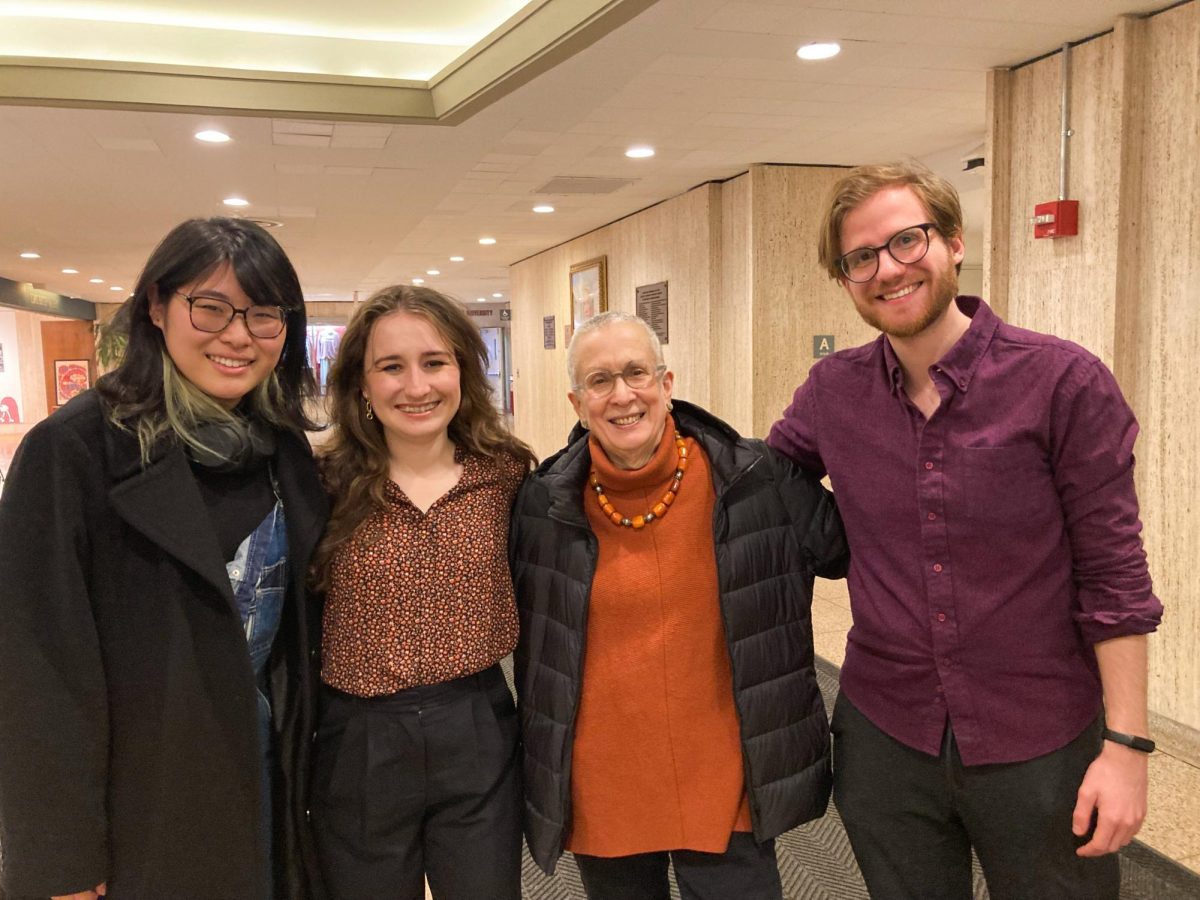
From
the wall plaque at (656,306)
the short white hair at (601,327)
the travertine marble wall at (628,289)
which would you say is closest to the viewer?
the short white hair at (601,327)

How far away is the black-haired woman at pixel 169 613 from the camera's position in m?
1.34

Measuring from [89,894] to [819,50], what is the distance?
3980 mm

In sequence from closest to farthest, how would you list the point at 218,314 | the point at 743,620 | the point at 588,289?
1. the point at 218,314
2. the point at 743,620
3. the point at 588,289

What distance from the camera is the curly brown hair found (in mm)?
1676

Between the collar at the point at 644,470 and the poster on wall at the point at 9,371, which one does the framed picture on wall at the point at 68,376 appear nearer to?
the poster on wall at the point at 9,371

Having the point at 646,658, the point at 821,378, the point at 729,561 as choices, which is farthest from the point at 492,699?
the point at 821,378

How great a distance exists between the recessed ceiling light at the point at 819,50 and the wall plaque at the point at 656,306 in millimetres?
4042

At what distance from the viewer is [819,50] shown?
391 cm

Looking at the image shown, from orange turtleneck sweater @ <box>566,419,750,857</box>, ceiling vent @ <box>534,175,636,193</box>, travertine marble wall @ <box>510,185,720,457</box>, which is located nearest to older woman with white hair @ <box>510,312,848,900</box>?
orange turtleneck sweater @ <box>566,419,750,857</box>

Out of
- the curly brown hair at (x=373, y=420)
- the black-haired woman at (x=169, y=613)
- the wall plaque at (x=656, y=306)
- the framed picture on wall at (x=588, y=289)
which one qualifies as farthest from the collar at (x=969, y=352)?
the framed picture on wall at (x=588, y=289)

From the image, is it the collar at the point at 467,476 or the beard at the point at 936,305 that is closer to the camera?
the beard at the point at 936,305

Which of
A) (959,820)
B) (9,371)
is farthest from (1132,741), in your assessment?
(9,371)

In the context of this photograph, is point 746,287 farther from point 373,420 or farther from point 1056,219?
point 373,420

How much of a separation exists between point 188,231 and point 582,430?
837mm
